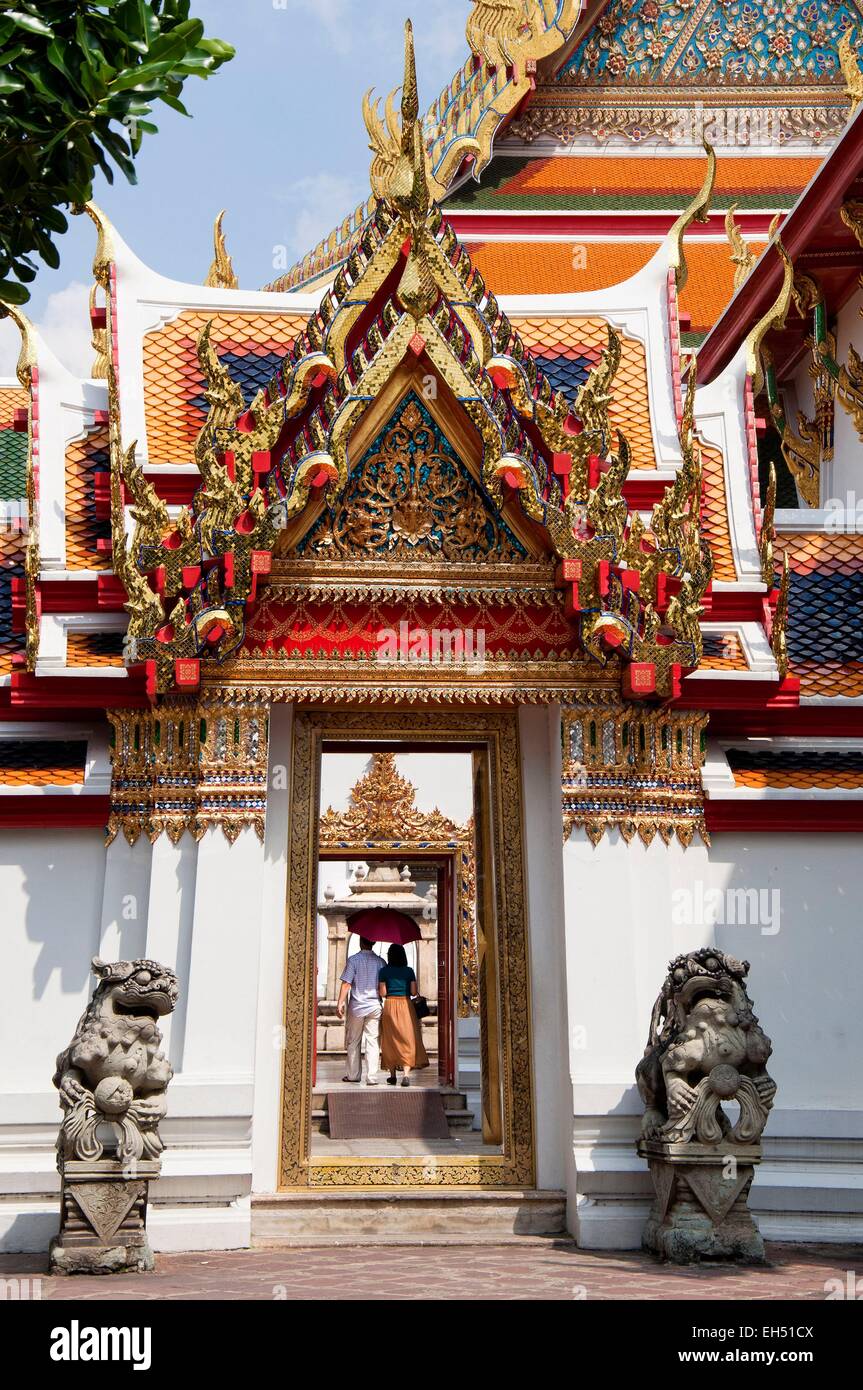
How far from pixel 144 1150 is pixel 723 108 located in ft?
44.0

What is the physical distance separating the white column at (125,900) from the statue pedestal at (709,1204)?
2664 mm

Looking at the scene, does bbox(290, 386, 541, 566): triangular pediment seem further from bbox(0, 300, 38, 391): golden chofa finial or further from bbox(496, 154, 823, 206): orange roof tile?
bbox(496, 154, 823, 206): orange roof tile

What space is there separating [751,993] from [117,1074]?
10.4ft

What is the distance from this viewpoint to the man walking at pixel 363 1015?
596 inches

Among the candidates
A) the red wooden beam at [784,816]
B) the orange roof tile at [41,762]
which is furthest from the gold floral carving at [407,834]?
the orange roof tile at [41,762]

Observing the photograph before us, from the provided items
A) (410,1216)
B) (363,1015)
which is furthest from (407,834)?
(410,1216)

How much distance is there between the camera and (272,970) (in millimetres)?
7969

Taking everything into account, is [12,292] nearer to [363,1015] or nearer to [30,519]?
[30,519]

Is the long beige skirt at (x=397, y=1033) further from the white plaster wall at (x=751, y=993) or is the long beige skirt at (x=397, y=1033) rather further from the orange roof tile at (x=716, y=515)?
the white plaster wall at (x=751, y=993)

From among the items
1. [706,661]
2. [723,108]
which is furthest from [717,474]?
[723,108]

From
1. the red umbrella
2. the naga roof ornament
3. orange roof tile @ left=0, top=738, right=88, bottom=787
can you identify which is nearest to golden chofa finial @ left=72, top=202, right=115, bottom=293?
the naga roof ornament

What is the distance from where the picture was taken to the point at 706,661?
27.9ft

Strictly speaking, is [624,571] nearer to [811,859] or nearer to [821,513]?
[811,859]

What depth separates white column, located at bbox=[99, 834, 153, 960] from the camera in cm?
790
